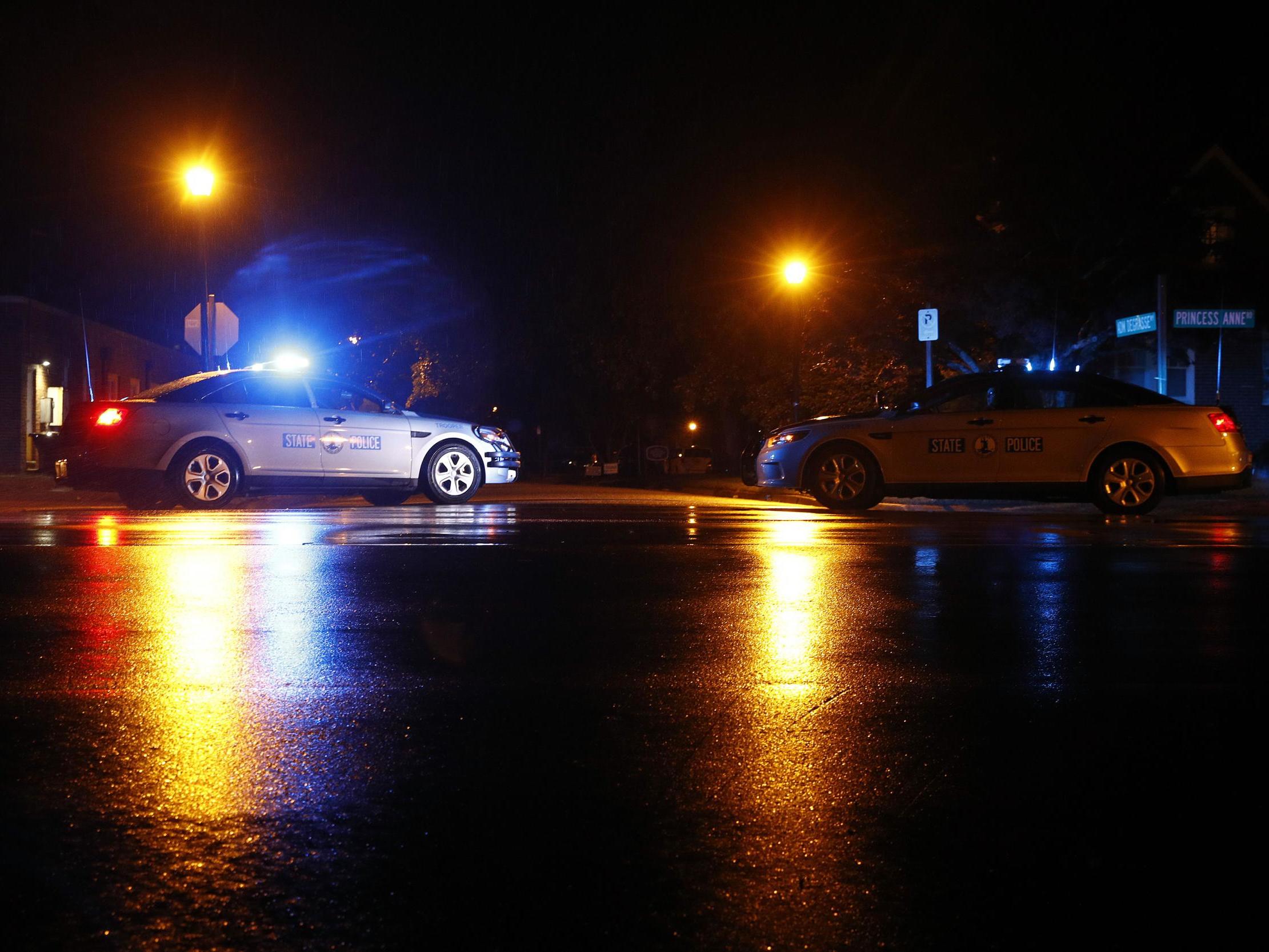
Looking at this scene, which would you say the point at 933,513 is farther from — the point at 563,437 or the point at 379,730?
the point at 563,437

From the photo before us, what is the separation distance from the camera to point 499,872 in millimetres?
3268

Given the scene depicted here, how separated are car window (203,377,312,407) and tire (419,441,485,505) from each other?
5.31ft

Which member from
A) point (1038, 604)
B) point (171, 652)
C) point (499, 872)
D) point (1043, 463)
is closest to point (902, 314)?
point (1043, 463)

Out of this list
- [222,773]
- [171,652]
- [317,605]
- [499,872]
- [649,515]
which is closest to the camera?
[499,872]

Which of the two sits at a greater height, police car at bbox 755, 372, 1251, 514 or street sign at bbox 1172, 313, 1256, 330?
street sign at bbox 1172, 313, 1256, 330

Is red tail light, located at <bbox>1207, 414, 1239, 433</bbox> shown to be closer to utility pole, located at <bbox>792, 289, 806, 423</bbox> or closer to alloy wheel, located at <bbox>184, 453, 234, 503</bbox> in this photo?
alloy wheel, located at <bbox>184, 453, 234, 503</bbox>

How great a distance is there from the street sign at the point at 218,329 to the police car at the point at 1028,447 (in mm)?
13981

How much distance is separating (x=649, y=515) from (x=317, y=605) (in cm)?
658

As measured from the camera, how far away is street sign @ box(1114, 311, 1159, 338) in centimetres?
1963

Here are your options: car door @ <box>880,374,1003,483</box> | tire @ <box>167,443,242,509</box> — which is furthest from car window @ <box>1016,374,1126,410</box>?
tire @ <box>167,443,242,509</box>

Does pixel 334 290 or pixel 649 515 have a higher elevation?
pixel 334 290

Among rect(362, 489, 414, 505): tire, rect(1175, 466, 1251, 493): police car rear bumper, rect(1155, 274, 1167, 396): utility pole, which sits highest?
rect(1155, 274, 1167, 396): utility pole

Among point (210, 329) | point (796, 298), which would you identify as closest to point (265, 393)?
point (210, 329)

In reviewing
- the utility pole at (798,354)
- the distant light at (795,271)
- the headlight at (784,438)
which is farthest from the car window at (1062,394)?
the distant light at (795,271)
